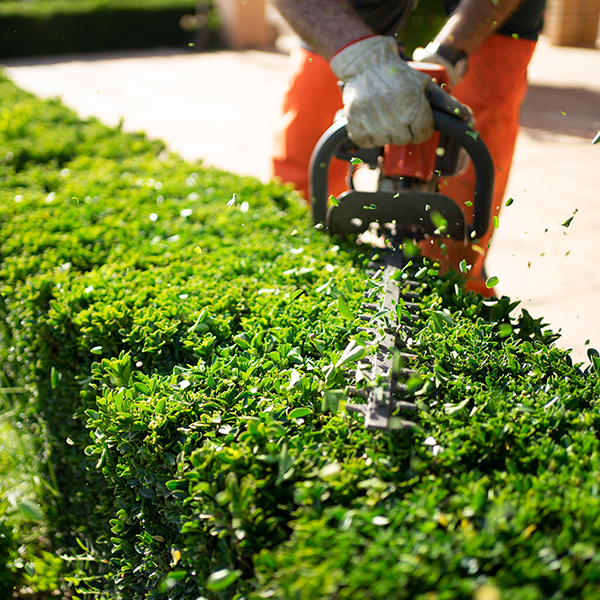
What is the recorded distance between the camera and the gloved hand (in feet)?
6.47

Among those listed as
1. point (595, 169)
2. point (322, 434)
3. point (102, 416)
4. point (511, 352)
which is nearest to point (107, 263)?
point (102, 416)

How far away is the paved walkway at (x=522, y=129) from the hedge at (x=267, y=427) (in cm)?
88

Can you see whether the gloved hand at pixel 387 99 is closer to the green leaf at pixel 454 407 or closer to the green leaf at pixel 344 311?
the green leaf at pixel 344 311

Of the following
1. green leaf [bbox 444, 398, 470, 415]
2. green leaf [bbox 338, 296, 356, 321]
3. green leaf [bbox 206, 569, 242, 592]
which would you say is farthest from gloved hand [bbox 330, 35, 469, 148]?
green leaf [bbox 206, 569, 242, 592]

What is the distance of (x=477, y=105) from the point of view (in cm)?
262

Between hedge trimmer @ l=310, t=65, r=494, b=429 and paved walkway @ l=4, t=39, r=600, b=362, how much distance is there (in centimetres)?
54

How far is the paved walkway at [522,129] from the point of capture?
3.84 metres

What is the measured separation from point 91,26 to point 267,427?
1798 cm

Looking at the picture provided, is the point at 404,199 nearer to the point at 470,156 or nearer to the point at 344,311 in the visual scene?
the point at 470,156

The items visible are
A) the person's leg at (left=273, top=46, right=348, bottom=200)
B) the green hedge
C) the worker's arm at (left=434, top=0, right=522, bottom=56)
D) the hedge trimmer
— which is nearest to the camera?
the hedge trimmer

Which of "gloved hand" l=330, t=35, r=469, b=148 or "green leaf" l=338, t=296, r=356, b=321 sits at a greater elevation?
"gloved hand" l=330, t=35, r=469, b=148

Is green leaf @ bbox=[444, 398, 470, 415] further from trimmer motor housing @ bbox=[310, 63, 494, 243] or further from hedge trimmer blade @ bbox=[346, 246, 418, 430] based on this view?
trimmer motor housing @ bbox=[310, 63, 494, 243]

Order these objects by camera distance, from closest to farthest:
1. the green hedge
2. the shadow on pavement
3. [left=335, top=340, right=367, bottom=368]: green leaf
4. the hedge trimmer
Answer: [left=335, top=340, right=367, bottom=368]: green leaf → the hedge trimmer → the shadow on pavement → the green hedge

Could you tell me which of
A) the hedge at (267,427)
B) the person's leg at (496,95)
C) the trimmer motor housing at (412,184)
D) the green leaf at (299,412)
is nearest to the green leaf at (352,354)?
the hedge at (267,427)
